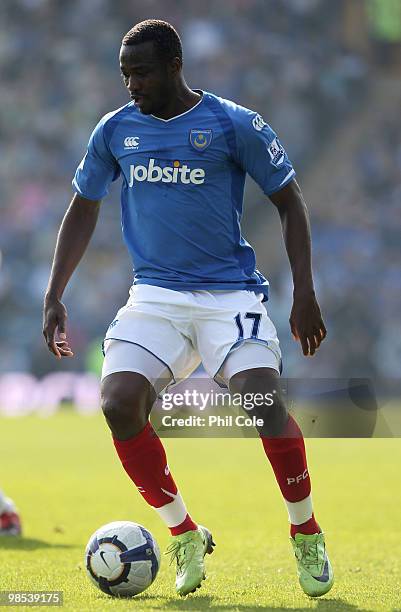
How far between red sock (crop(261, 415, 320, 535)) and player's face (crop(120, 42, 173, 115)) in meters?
1.36

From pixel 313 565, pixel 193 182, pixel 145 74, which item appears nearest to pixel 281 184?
pixel 193 182

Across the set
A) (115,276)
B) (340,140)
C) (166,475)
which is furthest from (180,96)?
(340,140)

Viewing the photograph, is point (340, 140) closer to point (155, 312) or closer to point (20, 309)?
point (20, 309)

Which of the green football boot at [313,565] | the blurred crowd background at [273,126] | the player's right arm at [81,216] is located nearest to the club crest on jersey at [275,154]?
the player's right arm at [81,216]

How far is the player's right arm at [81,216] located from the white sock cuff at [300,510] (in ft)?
3.68

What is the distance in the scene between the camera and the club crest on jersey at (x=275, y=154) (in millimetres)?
4512

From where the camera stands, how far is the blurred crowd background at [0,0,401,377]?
1816 cm

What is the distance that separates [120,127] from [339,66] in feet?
55.2

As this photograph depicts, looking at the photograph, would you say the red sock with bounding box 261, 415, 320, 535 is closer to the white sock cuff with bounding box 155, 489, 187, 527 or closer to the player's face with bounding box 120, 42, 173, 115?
the white sock cuff with bounding box 155, 489, 187, 527

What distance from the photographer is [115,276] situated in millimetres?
18906

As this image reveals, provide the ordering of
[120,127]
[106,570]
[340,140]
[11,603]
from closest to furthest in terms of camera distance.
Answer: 1. [11,603]
2. [106,570]
3. [120,127]
4. [340,140]

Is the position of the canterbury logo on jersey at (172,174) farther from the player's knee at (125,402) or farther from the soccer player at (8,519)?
the soccer player at (8,519)

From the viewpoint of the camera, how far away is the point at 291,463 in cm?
441

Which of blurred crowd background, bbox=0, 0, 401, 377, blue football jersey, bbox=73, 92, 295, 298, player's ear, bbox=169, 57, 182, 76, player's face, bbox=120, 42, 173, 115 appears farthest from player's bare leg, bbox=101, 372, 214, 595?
blurred crowd background, bbox=0, 0, 401, 377
